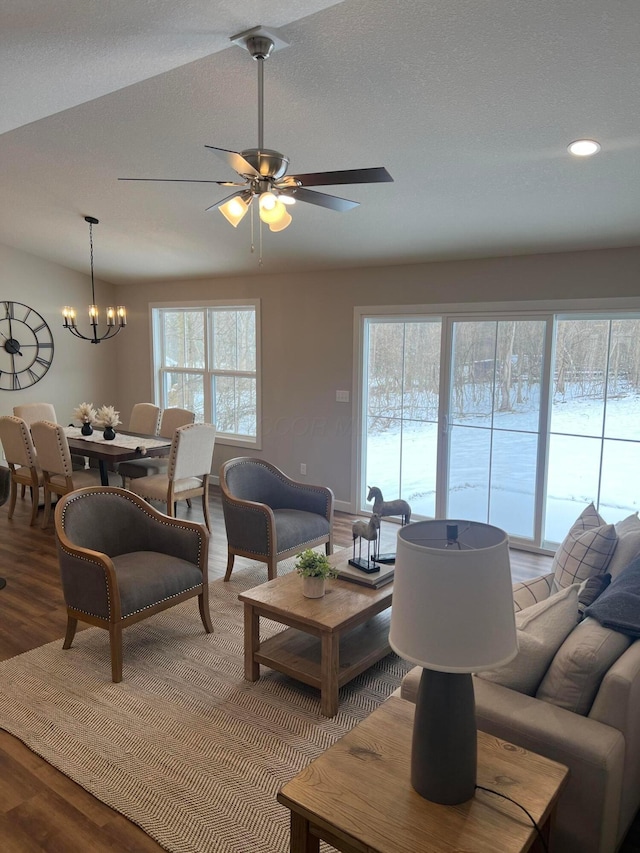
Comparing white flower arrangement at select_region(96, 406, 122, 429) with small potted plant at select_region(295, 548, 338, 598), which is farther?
white flower arrangement at select_region(96, 406, 122, 429)

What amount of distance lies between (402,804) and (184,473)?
4005 mm

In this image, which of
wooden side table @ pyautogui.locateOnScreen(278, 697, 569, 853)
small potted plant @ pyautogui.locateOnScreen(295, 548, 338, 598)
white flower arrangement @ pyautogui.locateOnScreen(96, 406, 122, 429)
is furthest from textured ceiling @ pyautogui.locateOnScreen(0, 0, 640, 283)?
wooden side table @ pyautogui.locateOnScreen(278, 697, 569, 853)

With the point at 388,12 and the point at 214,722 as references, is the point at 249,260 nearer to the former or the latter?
the point at 388,12

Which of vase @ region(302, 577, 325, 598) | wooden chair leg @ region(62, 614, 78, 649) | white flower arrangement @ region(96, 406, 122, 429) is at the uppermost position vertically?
white flower arrangement @ region(96, 406, 122, 429)

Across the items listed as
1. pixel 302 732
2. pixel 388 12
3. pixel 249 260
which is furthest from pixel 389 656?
pixel 249 260

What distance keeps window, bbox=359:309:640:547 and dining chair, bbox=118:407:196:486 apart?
1.93m

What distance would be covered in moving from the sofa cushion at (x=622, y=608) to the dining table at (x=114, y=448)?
13.3 ft

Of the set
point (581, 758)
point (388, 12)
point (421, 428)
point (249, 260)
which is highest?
point (388, 12)

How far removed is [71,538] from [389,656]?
183 cm

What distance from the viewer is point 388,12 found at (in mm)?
2430

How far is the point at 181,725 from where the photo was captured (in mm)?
2760

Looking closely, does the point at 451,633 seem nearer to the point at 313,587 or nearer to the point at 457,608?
the point at 457,608

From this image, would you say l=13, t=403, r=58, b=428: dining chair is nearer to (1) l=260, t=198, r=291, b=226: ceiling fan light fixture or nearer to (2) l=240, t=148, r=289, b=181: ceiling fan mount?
(1) l=260, t=198, r=291, b=226: ceiling fan light fixture

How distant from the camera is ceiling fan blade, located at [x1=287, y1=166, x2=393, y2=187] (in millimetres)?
2359
